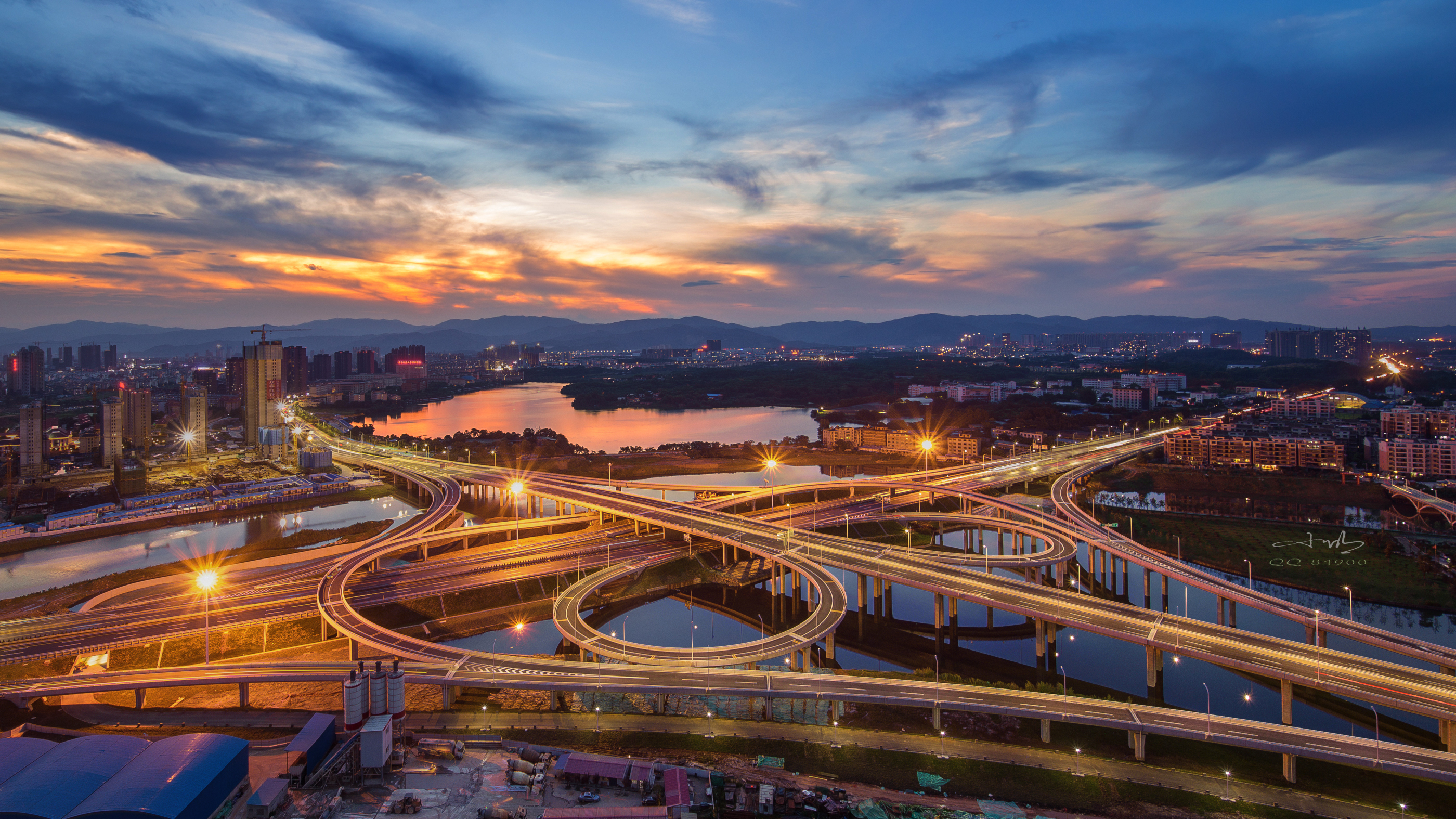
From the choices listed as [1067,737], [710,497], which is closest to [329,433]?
[710,497]

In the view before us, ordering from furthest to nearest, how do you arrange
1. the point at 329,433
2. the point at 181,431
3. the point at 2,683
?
the point at 329,433 → the point at 181,431 → the point at 2,683

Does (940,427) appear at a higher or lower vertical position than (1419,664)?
higher

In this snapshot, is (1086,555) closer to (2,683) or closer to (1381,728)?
(1381,728)

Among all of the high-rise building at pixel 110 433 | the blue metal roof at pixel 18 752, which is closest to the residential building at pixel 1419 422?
the blue metal roof at pixel 18 752

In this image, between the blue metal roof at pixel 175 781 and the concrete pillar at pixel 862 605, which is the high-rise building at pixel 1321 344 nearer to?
the concrete pillar at pixel 862 605

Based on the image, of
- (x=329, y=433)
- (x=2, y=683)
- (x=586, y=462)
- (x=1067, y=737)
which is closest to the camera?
(x=1067, y=737)
